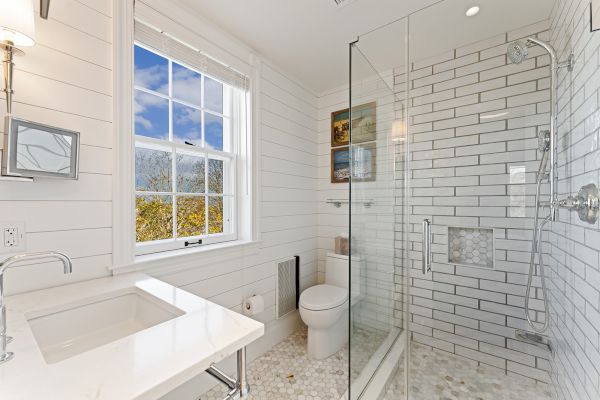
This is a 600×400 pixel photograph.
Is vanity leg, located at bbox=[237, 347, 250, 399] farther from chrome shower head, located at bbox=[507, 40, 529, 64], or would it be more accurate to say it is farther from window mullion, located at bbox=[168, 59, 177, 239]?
chrome shower head, located at bbox=[507, 40, 529, 64]

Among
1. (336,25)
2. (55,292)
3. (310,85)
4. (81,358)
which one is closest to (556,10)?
(336,25)

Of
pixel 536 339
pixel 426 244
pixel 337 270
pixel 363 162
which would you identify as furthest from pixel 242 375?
pixel 536 339

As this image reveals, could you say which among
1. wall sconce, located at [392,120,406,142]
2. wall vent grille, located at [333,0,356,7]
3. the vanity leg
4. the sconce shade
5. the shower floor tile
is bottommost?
the shower floor tile

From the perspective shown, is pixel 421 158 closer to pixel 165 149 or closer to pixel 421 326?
pixel 421 326

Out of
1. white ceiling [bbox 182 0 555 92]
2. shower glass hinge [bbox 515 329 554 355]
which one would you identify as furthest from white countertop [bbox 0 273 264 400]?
shower glass hinge [bbox 515 329 554 355]

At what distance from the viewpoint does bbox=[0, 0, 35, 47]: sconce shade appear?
34.1 inches

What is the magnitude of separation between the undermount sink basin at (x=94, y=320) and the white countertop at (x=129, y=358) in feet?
0.14

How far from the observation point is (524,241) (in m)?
1.68

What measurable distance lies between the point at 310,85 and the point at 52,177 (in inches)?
89.4

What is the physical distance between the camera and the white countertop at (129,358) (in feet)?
1.71

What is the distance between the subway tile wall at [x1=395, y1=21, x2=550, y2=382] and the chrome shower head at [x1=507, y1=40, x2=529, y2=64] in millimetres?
37

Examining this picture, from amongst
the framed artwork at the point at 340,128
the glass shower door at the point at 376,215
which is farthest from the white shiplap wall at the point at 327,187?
the glass shower door at the point at 376,215

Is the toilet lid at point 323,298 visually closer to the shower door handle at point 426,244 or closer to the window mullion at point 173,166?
the shower door handle at point 426,244

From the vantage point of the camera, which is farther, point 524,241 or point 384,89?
point 384,89
